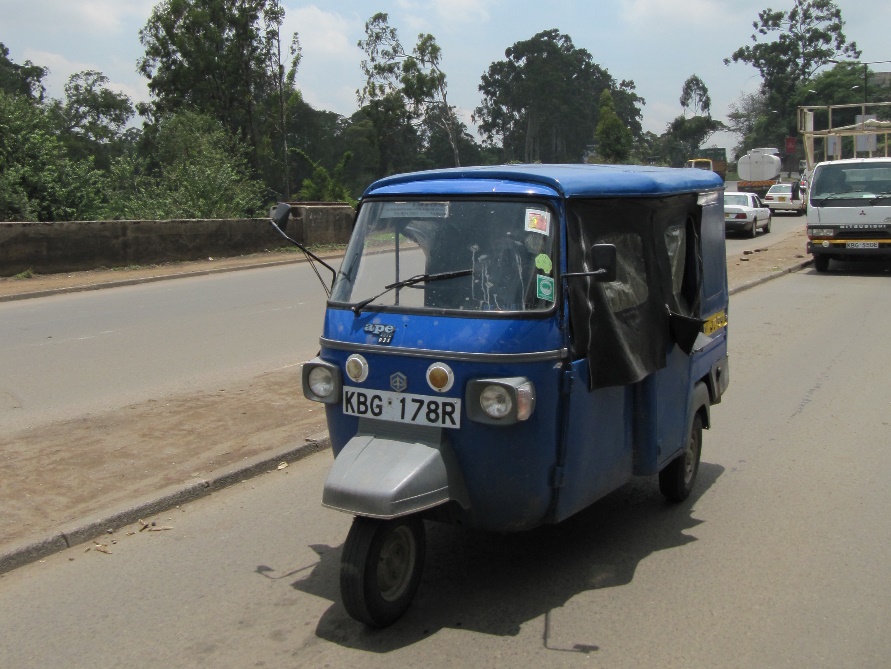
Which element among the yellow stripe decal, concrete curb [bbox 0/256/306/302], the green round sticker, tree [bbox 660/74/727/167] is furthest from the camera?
tree [bbox 660/74/727/167]

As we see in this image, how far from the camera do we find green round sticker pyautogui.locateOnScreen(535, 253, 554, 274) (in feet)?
13.6

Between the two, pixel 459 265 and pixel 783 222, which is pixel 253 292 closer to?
pixel 459 265

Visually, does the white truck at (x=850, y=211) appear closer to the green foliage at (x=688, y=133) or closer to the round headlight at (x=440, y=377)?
the round headlight at (x=440, y=377)

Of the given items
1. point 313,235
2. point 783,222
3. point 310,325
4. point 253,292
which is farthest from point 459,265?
point 783,222

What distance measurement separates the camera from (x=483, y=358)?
157 inches

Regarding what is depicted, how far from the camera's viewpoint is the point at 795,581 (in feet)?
14.9

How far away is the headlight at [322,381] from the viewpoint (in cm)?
438

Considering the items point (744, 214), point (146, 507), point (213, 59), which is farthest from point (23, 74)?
point (146, 507)

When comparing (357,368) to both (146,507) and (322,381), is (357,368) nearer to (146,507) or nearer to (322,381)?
(322,381)

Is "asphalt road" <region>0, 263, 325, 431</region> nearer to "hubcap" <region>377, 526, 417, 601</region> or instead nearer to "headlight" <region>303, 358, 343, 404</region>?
"headlight" <region>303, 358, 343, 404</region>

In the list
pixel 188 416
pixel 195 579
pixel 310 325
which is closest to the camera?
pixel 195 579

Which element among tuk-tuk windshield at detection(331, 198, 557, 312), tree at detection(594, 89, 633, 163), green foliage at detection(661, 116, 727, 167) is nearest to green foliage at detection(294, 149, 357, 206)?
tree at detection(594, 89, 633, 163)

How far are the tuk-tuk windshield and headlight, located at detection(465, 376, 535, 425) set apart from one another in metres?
0.36

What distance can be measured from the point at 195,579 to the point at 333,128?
73.1 metres
